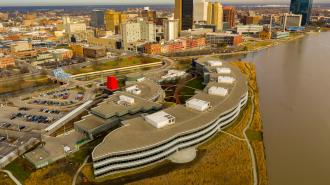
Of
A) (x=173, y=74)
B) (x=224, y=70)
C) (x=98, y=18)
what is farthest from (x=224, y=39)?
(x=98, y=18)

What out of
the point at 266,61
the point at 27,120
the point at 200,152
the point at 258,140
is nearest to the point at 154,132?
the point at 200,152

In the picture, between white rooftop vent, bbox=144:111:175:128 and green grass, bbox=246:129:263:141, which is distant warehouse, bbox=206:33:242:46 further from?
white rooftop vent, bbox=144:111:175:128

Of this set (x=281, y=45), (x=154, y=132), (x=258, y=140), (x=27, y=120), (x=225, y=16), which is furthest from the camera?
(x=225, y=16)

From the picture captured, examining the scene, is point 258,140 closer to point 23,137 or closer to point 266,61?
point 23,137

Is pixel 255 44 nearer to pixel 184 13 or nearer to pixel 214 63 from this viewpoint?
pixel 184 13

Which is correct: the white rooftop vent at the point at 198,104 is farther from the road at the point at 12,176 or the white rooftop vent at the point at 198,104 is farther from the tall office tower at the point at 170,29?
the tall office tower at the point at 170,29

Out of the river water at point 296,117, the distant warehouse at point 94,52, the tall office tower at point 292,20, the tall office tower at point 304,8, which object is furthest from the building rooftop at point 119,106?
the tall office tower at point 304,8
